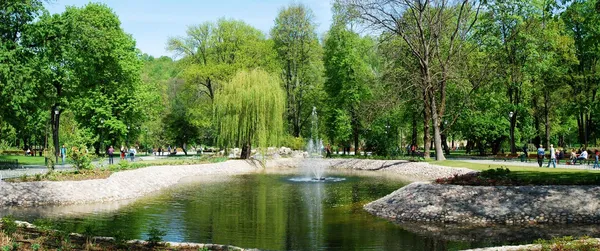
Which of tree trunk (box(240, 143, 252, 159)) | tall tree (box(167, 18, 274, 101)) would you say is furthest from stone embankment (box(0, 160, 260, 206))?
tall tree (box(167, 18, 274, 101))

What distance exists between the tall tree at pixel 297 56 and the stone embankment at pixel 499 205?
38.7 metres

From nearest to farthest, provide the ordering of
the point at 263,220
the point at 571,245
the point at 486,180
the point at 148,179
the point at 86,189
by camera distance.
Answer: the point at 571,245 → the point at 263,220 → the point at 486,180 → the point at 86,189 → the point at 148,179

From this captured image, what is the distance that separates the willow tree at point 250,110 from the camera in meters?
44.2

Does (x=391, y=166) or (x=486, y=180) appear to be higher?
(x=486, y=180)

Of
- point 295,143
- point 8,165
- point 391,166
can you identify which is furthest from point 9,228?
point 295,143

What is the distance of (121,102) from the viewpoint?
1900 inches

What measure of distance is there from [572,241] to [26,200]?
2065 cm

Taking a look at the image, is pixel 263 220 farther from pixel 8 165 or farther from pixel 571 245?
pixel 8 165

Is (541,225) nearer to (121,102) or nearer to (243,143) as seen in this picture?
(243,143)

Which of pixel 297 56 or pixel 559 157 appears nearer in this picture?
pixel 559 157

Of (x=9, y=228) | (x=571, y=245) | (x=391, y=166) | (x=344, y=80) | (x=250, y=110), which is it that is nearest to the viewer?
(x=571, y=245)

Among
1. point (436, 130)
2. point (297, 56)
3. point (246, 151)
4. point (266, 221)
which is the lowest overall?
point (266, 221)

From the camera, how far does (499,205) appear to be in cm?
1816

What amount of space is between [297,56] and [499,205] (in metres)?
40.9
